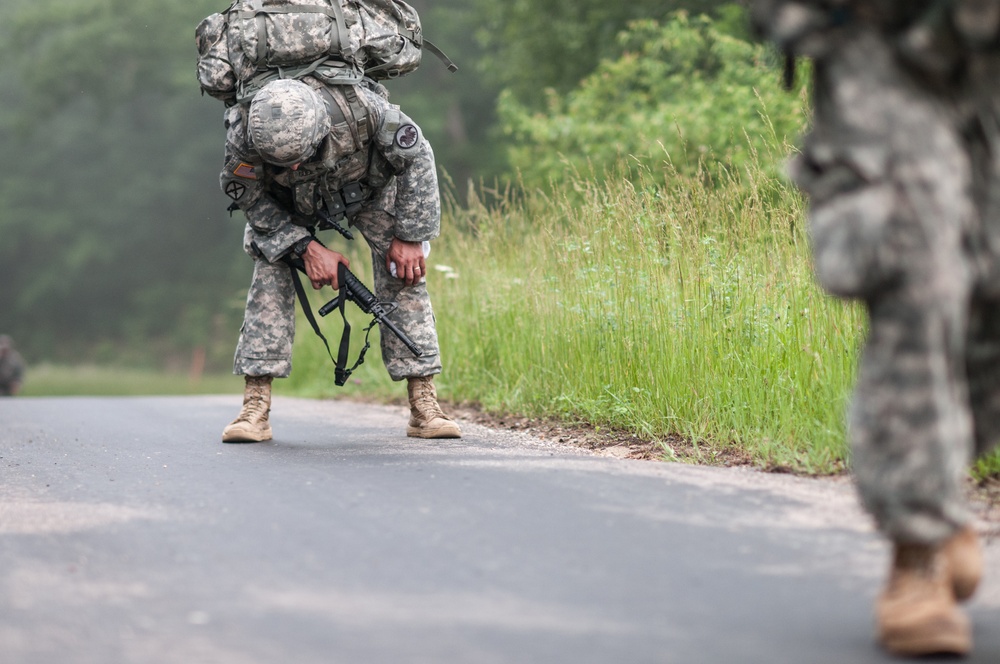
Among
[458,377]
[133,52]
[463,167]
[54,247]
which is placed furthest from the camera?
[54,247]

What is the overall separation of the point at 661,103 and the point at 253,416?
453 inches

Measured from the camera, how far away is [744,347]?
16.2 feet

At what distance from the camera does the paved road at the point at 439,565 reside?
90.0 inches

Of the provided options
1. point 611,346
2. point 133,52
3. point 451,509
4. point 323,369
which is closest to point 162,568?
point 451,509

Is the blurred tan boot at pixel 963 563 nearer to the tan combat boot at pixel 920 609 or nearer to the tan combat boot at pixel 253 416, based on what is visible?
the tan combat boot at pixel 920 609

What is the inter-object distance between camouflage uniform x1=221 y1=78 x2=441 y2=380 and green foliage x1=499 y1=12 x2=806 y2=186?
765cm

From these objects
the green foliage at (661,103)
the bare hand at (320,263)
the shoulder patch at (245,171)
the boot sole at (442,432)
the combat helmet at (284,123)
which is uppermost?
the green foliage at (661,103)

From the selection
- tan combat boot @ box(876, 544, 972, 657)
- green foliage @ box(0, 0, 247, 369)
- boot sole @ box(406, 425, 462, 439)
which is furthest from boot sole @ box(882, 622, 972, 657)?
green foliage @ box(0, 0, 247, 369)

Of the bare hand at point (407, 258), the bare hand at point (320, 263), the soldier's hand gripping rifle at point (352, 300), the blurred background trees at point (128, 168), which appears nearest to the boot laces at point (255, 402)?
the soldier's hand gripping rifle at point (352, 300)

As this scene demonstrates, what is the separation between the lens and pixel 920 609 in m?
2.14

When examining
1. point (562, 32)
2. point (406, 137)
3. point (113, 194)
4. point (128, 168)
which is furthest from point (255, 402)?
point (128, 168)

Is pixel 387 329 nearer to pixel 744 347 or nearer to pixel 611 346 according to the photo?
pixel 611 346

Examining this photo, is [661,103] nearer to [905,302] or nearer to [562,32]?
[562,32]

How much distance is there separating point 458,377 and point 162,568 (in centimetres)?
466
